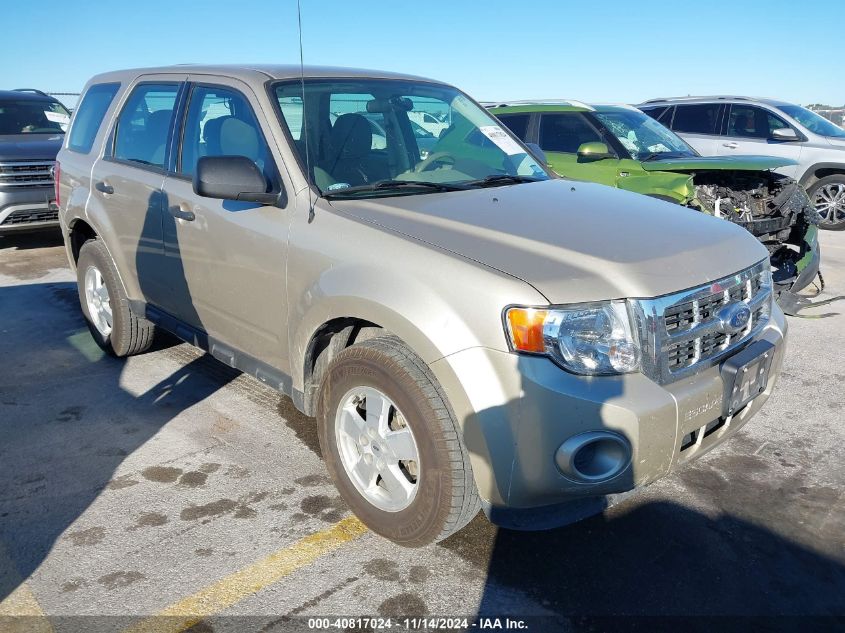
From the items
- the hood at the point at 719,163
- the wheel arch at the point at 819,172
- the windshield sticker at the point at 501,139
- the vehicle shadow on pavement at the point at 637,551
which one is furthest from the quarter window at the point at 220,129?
the wheel arch at the point at 819,172

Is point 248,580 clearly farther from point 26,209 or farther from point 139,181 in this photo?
point 26,209

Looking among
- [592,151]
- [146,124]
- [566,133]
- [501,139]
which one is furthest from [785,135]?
[146,124]

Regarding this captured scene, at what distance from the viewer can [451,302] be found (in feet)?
8.05

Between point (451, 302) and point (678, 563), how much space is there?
1.41 m

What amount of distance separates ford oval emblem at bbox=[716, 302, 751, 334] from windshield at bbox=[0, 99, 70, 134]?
9.40 m

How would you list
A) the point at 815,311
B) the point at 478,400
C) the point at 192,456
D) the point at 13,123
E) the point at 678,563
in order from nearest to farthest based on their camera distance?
the point at 478,400, the point at 678,563, the point at 192,456, the point at 815,311, the point at 13,123

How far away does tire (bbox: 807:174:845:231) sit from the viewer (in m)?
10.3

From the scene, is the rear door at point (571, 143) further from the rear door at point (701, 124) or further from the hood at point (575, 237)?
the rear door at point (701, 124)

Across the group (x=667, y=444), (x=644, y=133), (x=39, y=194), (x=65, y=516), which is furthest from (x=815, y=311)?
(x=39, y=194)

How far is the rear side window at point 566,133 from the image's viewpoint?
7.41 m

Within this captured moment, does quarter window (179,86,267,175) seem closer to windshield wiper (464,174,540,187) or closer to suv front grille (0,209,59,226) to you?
windshield wiper (464,174,540,187)

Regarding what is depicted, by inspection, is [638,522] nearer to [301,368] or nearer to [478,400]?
[478,400]

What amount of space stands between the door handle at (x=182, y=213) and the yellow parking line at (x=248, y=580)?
176 cm

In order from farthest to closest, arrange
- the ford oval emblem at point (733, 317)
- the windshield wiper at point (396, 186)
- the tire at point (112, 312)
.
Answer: the tire at point (112, 312), the windshield wiper at point (396, 186), the ford oval emblem at point (733, 317)
